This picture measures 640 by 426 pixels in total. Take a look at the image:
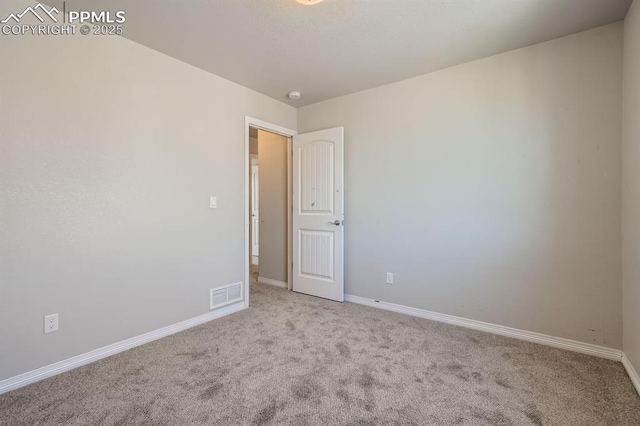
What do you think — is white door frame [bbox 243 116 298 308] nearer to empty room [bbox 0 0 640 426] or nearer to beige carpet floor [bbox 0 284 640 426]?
empty room [bbox 0 0 640 426]

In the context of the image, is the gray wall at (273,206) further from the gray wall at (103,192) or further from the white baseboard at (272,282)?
the gray wall at (103,192)

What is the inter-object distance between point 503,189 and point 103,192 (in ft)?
10.5

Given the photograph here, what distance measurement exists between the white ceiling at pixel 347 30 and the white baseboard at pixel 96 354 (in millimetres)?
2367

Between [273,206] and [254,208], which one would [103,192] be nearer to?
[273,206]

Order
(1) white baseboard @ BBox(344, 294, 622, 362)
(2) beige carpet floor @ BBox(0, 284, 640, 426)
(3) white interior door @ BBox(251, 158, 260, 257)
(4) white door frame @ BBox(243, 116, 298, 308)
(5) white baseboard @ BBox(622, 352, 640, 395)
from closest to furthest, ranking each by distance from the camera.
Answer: (2) beige carpet floor @ BBox(0, 284, 640, 426) → (5) white baseboard @ BBox(622, 352, 640, 395) → (1) white baseboard @ BBox(344, 294, 622, 362) → (4) white door frame @ BBox(243, 116, 298, 308) → (3) white interior door @ BBox(251, 158, 260, 257)

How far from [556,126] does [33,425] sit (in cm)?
382

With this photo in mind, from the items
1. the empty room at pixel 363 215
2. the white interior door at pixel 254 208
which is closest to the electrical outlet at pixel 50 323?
the empty room at pixel 363 215

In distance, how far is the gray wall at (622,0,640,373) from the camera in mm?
1783

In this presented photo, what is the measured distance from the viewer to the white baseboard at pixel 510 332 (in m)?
2.15

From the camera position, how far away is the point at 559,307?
2.30 metres

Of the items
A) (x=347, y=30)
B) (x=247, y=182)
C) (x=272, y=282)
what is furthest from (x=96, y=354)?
(x=347, y=30)

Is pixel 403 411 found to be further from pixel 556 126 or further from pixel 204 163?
pixel 204 163

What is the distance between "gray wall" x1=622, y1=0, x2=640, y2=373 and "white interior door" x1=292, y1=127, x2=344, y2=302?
2.30m

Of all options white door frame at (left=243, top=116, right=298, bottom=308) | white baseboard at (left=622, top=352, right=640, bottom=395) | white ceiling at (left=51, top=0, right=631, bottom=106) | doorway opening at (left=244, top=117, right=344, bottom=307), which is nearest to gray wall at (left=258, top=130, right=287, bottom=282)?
doorway opening at (left=244, top=117, right=344, bottom=307)
